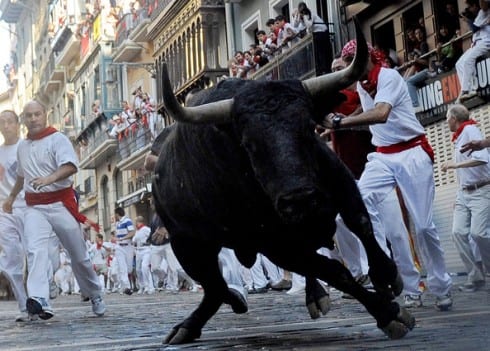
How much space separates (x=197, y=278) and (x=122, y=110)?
39444mm

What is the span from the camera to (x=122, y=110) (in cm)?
4491

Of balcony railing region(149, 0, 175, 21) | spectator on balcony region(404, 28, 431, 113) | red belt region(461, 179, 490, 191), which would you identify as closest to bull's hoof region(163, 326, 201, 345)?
red belt region(461, 179, 490, 191)

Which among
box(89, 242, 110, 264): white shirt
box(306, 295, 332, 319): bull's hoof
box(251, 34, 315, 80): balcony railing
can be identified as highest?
box(251, 34, 315, 80): balcony railing

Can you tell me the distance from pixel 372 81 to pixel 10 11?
67.4 metres

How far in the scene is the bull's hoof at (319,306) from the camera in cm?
644

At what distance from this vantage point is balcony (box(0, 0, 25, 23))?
69256 mm

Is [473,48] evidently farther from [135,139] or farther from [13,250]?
[135,139]

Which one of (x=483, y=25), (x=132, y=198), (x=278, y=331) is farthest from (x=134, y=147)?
(x=278, y=331)

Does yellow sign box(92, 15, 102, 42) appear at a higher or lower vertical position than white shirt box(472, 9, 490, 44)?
higher

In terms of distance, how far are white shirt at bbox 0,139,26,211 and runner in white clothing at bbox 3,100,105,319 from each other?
77 cm

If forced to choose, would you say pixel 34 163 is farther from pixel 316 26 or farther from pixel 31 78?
pixel 31 78

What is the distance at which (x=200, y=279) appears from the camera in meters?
6.02

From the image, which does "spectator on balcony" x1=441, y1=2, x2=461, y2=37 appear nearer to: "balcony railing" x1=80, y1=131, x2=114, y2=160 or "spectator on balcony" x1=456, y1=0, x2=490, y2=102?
"spectator on balcony" x1=456, y1=0, x2=490, y2=102

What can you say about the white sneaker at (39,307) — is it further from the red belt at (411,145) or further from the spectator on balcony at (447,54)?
the spectator on balcony at (447,54)
